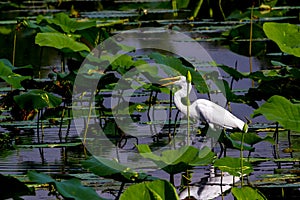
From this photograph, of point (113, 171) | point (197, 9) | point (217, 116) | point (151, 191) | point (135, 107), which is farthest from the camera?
point (197, 9)

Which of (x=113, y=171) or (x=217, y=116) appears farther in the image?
(x=217, y=116)

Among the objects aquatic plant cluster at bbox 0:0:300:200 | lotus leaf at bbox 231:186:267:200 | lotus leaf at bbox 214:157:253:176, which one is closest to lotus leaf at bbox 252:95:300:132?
aquatic plant cluster at bbox 0:0:300:200

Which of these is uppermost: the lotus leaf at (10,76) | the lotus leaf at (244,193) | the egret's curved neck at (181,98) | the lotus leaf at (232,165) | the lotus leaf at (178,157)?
the lotus leaf at (10,76)

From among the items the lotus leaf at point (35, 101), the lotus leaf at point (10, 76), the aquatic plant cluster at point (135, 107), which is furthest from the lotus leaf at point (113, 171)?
the lotus leaf at point (10, 76)

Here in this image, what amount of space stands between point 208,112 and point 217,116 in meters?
0.10

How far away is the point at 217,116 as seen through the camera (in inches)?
237

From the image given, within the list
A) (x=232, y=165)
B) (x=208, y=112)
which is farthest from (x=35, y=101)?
(x=232, y=165)

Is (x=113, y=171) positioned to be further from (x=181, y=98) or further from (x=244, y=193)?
(x=181, y=98)

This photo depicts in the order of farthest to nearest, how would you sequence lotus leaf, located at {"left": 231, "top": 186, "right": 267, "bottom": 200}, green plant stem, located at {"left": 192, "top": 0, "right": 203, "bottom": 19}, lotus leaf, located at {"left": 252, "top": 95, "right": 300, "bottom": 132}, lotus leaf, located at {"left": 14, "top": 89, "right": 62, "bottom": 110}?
green plant stem, located at {"left": 192, "top": 0, "right": 203, "bottom": 19}
lotus leaf, located at {"left": 14, "top": 89, "right": 62, "bottom": 110}
lotus leaf, located at {"left": 252, "top": 95, "right": 300, "bottom": 132}
lotus leaf, located at {"left": 231, "top": 186, "right": 267, "bottom": 200}

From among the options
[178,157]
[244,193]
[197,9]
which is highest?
[197,9]

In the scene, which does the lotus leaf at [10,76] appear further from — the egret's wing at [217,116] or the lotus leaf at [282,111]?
the lotus leaf at [282,111]

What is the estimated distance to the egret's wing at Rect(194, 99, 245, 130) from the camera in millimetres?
5945

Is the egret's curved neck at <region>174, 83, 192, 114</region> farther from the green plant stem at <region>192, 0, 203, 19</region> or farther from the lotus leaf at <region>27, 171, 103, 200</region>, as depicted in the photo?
the green plant stem at <region>192, 0, 203, 19</region>

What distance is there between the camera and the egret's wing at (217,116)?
5945 millimetres
